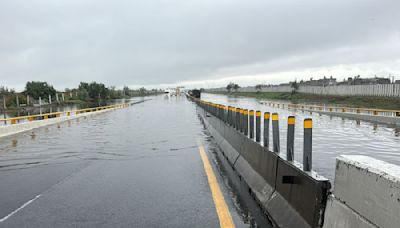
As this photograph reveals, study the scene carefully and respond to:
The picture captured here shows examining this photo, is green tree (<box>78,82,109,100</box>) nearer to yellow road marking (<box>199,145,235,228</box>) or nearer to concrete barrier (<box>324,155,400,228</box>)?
yellow road marking (<box>199,145,235,228</box>)

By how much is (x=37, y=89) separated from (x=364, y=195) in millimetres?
95068

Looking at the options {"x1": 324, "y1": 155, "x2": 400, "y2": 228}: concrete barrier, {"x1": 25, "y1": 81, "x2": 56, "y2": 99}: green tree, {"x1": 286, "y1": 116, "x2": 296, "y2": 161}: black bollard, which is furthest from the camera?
{"x1": 25, "y1": 81, "x2": 56, "y2": 99}: green tree

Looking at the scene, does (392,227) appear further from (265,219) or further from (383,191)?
(265,219)

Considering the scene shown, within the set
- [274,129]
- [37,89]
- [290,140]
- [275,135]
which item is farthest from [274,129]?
[37,89]

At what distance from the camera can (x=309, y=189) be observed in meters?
3.97

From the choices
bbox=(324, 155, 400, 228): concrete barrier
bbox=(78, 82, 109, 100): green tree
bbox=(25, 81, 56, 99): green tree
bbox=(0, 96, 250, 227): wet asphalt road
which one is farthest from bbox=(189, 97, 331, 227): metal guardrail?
bbox=(78, 82, 109, 100): green tree

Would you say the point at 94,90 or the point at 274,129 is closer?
the point at 274,129

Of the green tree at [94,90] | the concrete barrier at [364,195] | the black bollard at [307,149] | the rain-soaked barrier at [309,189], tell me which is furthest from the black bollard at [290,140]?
the green tree at [94,90]

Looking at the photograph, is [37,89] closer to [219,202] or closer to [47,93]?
[47,93]

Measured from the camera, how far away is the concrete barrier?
254 centimetres

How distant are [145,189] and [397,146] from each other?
10395 mm

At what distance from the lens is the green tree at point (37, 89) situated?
87.1 meters

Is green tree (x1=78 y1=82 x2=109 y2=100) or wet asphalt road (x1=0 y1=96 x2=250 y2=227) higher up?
green tree (x1=78 y1=82 x2=109 y2=100)

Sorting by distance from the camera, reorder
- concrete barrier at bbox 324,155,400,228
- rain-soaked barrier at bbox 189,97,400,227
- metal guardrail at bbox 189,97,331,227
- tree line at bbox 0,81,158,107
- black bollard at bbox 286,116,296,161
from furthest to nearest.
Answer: tree line at bbox 0,81,158,107, black bollard at bbox 286,116,296,161, metal guardrail at bbox 189,97,331,227, rain-soaked barrier at bbox 189,97,400,227, concrete barrier at bbox 324,155,400,228
